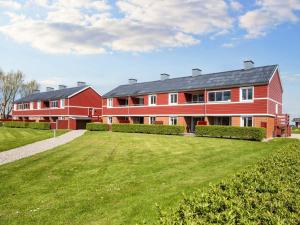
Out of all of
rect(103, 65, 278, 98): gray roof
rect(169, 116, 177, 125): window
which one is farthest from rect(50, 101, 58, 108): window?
rect(169, 116, 177, 125): window

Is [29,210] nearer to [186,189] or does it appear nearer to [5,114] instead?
[186,189]

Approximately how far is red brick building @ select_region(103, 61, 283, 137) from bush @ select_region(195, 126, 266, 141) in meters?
4.44

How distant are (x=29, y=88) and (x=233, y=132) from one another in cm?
7502

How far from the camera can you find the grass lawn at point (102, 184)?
309 inches

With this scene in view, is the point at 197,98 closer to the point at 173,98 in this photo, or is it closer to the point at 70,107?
the point at 173,98

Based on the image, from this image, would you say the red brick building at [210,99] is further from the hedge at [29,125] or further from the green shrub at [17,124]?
the green shrub at [17,124]

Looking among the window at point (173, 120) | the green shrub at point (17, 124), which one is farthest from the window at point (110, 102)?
the green shrub at point (17, 124)

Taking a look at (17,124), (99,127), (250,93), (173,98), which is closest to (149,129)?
(173,98)

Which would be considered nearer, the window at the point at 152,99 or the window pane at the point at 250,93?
the window pane at the point at 250,93

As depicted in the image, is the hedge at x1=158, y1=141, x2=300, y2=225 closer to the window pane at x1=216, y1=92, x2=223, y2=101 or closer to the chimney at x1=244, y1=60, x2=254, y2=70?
the window pane at x1=216, y1=92, x2=223, y2=101

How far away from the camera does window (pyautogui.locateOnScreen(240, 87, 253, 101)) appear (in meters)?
33.6

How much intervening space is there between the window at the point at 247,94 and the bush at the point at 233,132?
623 cm

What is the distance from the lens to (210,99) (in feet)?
124

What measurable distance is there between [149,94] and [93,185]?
115 feet
